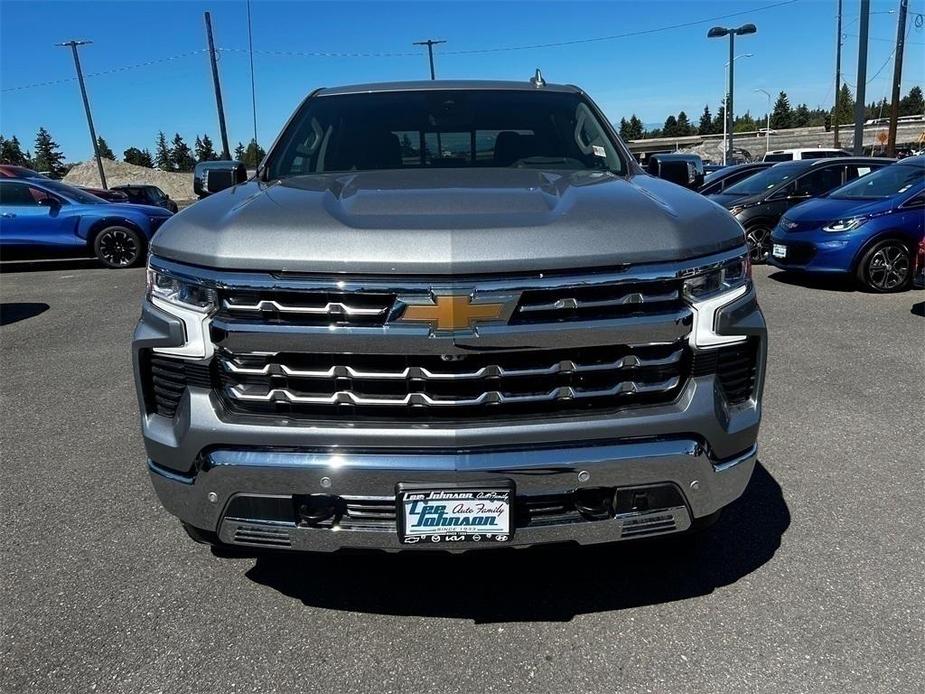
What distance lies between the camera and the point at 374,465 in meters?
2.22

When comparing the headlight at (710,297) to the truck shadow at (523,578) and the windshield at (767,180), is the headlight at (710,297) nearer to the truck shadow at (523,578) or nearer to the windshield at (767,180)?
the truck shadow at (523,578)

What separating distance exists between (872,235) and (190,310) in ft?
29.4

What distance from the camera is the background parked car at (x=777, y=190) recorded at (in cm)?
1145

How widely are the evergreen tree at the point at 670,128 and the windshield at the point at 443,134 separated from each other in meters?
112

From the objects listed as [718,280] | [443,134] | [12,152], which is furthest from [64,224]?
[12,152]

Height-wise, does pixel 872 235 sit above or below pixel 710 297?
below

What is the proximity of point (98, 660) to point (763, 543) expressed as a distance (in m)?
2.59

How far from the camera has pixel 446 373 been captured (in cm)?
222

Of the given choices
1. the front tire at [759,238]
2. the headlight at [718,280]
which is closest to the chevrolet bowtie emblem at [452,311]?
the headlight at [718,280]

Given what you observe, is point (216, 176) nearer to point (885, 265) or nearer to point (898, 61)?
point (885, 265)

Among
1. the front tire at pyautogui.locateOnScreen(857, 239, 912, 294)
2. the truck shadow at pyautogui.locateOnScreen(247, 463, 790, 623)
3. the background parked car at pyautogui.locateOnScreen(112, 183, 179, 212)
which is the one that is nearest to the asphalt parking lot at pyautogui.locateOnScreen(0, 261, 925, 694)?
the truck shadow at pyautogui.locateOnScreen(247, 463, 790, 623)

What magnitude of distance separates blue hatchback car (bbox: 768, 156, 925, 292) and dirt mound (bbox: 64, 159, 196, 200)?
4709 cm

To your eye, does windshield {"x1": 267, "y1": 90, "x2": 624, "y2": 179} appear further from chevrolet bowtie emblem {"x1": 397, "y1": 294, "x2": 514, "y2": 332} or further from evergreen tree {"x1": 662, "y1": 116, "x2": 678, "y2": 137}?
A: evergreen tree {"x1": 662, "y1": 116, "x2": 678, "y2": 137}

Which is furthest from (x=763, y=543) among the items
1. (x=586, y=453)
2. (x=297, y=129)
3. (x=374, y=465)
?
(x=297, y=129)
